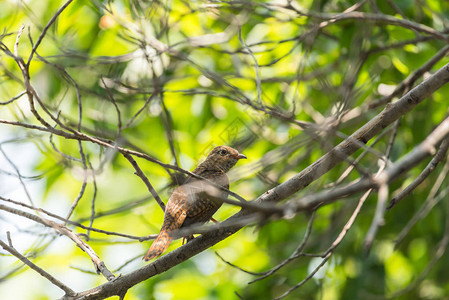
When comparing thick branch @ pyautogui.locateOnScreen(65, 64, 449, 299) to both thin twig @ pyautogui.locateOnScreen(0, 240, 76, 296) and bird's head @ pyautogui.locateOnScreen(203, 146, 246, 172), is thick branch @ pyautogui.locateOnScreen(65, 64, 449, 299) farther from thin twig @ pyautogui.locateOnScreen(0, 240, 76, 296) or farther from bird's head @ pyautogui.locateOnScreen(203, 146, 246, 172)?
bird's head @ pyautogui.locateOnScreen(203, 146, 246, 172)

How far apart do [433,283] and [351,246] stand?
1001mm

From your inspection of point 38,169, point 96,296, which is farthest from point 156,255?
point 38,169

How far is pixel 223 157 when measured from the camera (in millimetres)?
4609

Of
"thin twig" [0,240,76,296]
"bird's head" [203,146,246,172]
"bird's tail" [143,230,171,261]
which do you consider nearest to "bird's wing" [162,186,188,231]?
"bird's tail" [143,230,171,261]

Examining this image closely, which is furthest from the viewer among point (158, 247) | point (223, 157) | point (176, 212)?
point (223, 157)

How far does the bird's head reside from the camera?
4.58 m

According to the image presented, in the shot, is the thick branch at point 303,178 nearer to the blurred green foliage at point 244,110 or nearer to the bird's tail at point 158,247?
the bird's tail at point 158,247

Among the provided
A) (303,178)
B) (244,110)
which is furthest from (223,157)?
(303,178)

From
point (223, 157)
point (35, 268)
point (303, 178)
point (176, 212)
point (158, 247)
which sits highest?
point (223, 157)

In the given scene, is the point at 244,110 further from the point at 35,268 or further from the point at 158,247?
the point at 35,268

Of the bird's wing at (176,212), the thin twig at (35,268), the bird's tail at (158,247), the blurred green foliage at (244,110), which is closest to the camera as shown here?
the thin twig at (35,268)

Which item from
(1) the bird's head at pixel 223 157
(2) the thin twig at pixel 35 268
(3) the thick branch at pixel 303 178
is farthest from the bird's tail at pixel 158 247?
(1) the bird's head at pixel 223 157

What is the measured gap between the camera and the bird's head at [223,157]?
4.58 meters

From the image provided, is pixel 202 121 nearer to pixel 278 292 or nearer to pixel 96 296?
pixel 278 292
